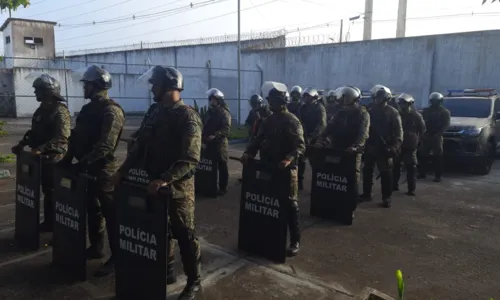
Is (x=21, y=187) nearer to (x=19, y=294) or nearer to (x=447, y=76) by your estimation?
(x=19, y=294)

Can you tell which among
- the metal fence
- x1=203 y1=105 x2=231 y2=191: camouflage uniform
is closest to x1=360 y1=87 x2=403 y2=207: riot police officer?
x1=203 y1=105 x2=231 y2=191: camouflage uniform

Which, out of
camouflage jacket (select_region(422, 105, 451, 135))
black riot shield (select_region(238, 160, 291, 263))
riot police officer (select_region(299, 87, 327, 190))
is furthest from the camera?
camouflage jacket (select_region(422, 105, 451, 135))

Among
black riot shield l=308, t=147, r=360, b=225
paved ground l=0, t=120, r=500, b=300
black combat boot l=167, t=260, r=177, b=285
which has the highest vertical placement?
black riot shield l=308, t=147, r=360, b=225

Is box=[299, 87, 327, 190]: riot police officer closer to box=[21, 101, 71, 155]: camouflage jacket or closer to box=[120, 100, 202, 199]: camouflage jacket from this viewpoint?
box=[21, 101, 71, 155]: camouflage jacket

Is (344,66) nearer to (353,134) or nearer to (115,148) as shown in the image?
(353,134)

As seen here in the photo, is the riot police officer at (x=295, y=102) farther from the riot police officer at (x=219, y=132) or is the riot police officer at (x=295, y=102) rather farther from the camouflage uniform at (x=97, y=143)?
the camouflage uniform at (x=97, y=143)

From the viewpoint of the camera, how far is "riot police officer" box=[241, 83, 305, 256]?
4.45m

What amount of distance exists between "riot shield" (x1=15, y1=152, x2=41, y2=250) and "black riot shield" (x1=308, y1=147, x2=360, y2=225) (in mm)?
3538

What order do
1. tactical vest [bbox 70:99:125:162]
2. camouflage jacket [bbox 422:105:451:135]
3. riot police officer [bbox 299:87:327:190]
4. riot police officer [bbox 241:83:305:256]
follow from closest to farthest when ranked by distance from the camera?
tactical vest [bbox 70:99:125:162] < riot police officer [bbox 241:83:305:256] < riot police officer [bbox 299:87:327:190] < camouflage jacket [bbox 422:105:451:135]

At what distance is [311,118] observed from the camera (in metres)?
8.02

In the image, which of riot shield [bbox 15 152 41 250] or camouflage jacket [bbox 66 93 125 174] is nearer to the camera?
camouflage jacket [bbox 66 93 125 174]

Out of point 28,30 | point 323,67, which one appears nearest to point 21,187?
point 323,67

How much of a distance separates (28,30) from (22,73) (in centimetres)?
916

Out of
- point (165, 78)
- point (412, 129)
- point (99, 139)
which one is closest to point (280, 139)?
point (165, 78)
